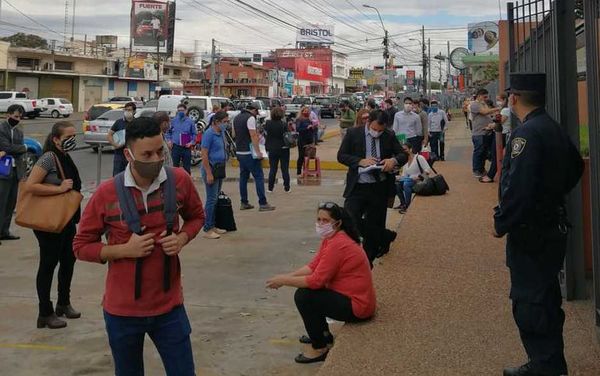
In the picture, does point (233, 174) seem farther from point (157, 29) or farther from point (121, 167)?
point (157, 29)

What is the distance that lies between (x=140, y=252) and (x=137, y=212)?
19cm

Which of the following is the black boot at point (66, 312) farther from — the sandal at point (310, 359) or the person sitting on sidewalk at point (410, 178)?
the person sitting on sidewalk at point (410, 178)

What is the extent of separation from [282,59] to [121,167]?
111264 millimetres

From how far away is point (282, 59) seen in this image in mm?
118875

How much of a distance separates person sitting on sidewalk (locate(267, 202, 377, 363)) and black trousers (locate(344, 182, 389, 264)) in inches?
65.4

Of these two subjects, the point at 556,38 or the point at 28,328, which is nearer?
the point at 556,38

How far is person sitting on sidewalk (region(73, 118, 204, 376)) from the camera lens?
301 cm

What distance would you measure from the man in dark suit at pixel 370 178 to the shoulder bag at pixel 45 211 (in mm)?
2593

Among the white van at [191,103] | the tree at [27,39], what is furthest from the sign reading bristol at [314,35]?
the white van at [191,103]

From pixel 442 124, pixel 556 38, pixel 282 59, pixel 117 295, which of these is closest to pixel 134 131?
pixel 117 295

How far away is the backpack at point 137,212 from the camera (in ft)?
9.79

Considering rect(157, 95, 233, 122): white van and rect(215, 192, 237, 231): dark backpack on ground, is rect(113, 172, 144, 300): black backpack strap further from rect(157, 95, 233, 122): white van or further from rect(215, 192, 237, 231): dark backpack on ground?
rect(157, 95, 233, 122): white van

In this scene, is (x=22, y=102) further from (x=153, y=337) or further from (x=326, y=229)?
(x=153, y=337)

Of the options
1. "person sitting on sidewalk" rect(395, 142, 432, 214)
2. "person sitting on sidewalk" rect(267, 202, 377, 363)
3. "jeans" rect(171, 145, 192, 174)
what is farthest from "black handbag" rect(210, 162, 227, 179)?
"person sitting on sidewalk" rect(267, 202, 377, 363)
